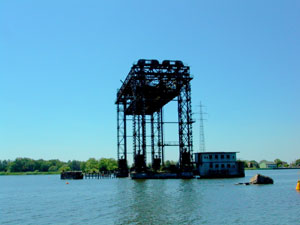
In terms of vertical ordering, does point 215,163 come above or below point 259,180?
above

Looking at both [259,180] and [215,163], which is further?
[215,163]

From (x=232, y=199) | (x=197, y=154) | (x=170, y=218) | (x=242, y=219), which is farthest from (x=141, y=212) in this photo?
(x=197, y=154)

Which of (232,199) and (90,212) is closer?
(90,212)

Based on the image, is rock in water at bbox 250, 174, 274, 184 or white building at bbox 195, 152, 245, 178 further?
white building at bbox 195, 152, 245, 178

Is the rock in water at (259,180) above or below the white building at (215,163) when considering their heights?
below

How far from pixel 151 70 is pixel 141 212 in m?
48.1

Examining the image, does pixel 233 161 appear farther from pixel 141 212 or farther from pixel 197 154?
pixel 141 212

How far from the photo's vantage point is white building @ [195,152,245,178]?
8025 centimetres

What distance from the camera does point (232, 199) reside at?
40125 mm

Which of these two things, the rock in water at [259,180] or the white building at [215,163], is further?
the white building at [215,163]

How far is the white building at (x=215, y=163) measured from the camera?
263ft

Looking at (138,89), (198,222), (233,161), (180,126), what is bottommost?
(198,222)

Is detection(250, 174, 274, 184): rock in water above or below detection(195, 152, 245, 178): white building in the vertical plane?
below

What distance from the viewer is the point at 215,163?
266ft
